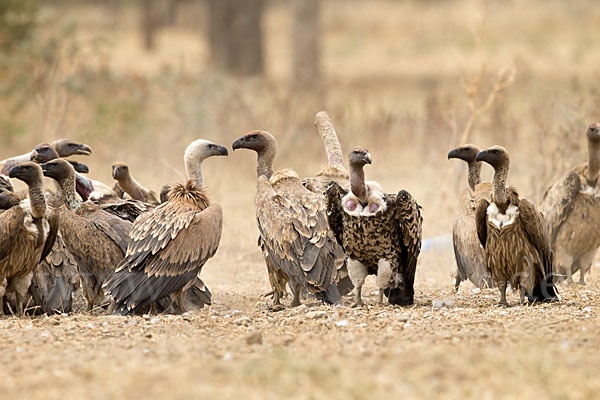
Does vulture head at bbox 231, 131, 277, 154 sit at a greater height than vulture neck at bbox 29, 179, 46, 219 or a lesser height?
greater

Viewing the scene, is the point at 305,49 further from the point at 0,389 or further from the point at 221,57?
the point at 0,389

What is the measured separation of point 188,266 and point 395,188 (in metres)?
6.84

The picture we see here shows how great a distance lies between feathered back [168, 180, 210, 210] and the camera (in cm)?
755

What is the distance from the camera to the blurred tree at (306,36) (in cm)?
2438

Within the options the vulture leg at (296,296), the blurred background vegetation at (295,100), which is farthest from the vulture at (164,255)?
the blurred background vegetation at (295,100)

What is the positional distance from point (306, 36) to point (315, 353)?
20.2m

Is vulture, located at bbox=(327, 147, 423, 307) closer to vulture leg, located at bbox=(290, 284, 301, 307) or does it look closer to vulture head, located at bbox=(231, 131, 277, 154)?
vulture leg, located at bbox=(290, 284, 301, 307)

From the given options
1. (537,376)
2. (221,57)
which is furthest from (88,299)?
(221,57)

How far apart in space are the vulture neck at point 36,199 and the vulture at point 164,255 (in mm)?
683

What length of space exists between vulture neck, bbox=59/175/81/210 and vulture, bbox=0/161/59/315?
2.71 ft

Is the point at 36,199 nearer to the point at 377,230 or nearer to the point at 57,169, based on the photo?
the point at 57,169

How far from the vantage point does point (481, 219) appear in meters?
7.35

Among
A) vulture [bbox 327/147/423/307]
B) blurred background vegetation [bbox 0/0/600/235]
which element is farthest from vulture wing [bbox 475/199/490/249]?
blurred background vegetation [bbox 0/0/600/235]

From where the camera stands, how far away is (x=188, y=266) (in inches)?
281
